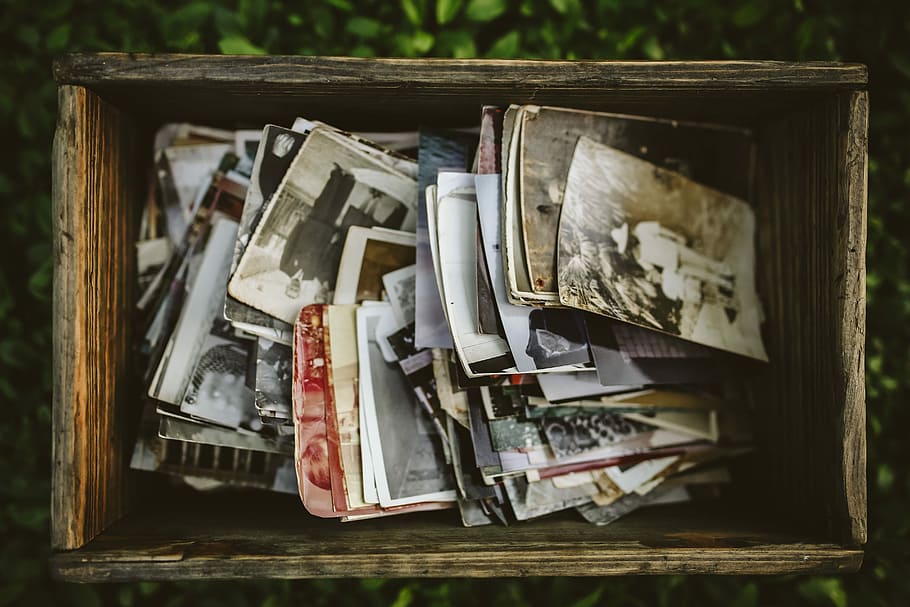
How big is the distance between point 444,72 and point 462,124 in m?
0.17

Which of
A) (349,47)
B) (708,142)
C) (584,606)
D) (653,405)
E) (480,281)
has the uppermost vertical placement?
(349,47)

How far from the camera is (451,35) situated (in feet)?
3.38

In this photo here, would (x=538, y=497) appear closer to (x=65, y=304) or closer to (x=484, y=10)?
(x=65, y=304)

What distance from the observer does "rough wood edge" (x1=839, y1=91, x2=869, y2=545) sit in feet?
2.44

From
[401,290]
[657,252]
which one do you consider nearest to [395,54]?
[401,290]

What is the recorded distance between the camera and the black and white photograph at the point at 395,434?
0.83 metres

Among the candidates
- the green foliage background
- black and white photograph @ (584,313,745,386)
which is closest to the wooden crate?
black and white photograph @ (584,313,745,386)

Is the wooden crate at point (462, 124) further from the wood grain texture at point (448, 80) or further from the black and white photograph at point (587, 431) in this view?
the black and white photograph at point (587, 431)

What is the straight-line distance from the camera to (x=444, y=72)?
751 millimetres

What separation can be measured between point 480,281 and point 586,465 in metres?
0.32

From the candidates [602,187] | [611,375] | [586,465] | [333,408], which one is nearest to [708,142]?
[602,187]

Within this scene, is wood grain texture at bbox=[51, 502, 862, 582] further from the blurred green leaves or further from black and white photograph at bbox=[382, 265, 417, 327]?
the blurred green leaves

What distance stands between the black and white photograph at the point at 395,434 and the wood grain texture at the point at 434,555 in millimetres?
59

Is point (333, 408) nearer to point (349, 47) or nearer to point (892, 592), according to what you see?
point (349, 47)
